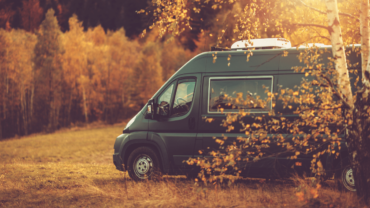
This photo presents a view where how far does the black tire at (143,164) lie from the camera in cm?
832

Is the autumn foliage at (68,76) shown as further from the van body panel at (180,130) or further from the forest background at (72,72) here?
the van body panel at (180,130)

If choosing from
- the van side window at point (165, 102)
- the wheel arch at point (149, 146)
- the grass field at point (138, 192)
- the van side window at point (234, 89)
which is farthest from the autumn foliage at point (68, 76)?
the van side window at point (234, 89)

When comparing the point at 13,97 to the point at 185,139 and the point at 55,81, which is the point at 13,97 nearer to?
the point at 55,81

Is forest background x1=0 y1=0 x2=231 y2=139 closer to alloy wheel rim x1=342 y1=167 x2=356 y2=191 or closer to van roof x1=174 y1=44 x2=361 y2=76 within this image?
van roof x1=174 y1=44 x2=361 y2=76

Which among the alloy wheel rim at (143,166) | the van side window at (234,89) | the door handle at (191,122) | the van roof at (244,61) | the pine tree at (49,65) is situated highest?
the pine tree at (49,65)

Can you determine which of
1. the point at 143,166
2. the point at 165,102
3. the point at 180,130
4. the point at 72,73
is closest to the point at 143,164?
the point at 143,166

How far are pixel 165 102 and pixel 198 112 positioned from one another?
0.78 m

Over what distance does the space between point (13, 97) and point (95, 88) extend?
1104cm

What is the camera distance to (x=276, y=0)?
6836 mm

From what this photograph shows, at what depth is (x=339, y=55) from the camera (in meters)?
5.73

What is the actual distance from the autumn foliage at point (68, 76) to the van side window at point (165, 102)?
38268 mm

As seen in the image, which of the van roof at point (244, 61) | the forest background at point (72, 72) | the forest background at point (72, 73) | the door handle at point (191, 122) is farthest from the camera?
the forest background at point (72, 73)

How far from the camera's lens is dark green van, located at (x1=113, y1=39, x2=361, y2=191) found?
751 cm

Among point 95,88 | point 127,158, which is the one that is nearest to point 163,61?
point 95,88
